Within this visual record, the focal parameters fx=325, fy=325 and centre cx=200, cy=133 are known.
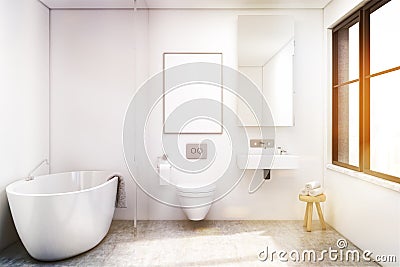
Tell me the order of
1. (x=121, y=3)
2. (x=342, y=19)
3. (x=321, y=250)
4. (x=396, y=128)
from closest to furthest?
(x=396, y=128) → (x=321, y=250) → (x=342, y=19) → (x=121, y=3)

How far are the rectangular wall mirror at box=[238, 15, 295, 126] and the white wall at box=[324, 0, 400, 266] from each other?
1.39ft

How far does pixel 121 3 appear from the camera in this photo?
364cm

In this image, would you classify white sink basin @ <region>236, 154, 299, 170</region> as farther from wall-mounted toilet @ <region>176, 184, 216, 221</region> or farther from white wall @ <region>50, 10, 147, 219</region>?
white wall @ <region>50, 10, 147, 219</region>

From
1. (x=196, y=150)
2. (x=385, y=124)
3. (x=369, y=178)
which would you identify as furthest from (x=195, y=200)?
(x=385, y=124)

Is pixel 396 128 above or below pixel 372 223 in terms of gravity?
above

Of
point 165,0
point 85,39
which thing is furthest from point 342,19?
point 85,39

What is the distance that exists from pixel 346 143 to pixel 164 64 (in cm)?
221

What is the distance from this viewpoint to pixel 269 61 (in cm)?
373

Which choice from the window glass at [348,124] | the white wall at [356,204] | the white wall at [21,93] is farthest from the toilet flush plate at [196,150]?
the white wall at [21,93]

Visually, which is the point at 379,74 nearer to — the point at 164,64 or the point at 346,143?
the point at 346,143

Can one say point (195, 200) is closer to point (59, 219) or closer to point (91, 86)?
point (59, 219)

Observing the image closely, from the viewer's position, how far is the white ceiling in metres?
3.59

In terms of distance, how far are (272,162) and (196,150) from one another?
91 centimetres

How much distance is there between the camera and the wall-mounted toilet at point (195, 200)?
3.35 m
